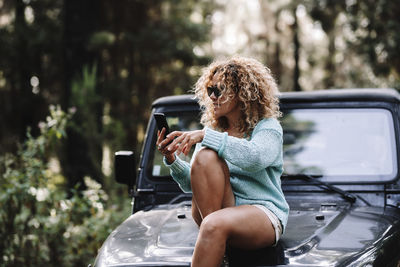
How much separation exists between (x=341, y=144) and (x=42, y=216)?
116 inches

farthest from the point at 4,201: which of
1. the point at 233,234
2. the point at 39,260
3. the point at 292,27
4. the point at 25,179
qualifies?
the point at 292,27

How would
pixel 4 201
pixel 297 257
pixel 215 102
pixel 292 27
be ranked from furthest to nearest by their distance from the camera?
pixel 292 27, pixel 4 201, pixel 215 102, pixel 297 257

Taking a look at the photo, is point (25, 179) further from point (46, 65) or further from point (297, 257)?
point (46, 65)

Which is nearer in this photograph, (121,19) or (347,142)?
(347,142)

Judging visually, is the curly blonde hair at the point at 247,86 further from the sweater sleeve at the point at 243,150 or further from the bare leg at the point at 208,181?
the bare leg at the point at 208,181

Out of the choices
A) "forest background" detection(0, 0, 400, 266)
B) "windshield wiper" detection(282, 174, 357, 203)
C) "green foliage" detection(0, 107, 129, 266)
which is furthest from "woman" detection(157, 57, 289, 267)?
"green foliage" detection(0, 107, 129, 266)

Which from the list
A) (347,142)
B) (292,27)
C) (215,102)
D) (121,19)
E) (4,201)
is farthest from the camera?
(292,27)

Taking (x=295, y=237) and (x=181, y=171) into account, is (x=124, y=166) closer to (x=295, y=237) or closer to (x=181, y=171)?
(x=181, y=171)

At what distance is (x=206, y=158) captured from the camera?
255cm

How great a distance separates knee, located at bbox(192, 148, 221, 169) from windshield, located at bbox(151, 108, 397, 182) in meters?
1.16

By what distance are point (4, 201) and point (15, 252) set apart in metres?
0.52

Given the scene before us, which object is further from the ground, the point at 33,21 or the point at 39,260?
the point at 33,21

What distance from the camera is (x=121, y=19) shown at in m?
13.0

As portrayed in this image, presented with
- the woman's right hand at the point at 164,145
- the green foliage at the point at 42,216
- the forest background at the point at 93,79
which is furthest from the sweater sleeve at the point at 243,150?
the green foliage at the point at 42,216
